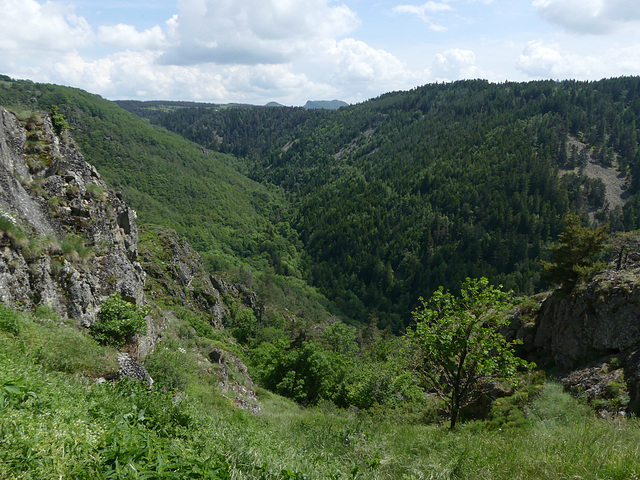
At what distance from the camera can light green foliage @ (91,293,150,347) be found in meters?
13.6

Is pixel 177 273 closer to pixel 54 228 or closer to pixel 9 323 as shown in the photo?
pixel 54 228

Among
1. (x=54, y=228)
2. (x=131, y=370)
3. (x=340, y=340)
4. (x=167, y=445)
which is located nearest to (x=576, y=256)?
(x=131, y=370)

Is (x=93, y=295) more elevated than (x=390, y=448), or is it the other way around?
(x=93, y=295)

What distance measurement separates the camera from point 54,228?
15.9 meters

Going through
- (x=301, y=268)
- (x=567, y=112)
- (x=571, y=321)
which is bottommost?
(x=301, y=268)

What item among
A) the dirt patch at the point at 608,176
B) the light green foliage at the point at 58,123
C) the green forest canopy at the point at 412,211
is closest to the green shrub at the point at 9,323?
the light green foliage at the point at 58,123

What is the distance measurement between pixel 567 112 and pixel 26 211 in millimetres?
249207

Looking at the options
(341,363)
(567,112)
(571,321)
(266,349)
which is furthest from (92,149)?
(567,112)

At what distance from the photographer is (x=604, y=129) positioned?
183750 mm

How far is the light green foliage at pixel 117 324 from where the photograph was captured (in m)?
13.6

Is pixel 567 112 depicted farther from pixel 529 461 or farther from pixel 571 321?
pixel 529 461

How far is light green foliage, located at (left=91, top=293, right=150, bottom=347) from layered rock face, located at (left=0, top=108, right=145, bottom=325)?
1.81 feet

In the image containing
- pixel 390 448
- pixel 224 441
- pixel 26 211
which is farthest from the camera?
pixel 26 211

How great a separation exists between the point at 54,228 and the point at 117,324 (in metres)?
6.25
